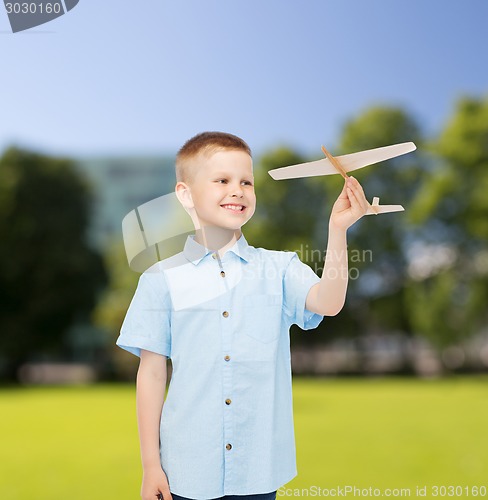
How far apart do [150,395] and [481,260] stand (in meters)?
12.1

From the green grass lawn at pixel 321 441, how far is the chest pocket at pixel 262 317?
2.05 m

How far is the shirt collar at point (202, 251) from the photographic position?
1.63 meters

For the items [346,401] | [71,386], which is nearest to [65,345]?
[71,386]

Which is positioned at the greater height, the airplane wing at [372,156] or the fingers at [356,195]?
the airplane wing at [372,156]

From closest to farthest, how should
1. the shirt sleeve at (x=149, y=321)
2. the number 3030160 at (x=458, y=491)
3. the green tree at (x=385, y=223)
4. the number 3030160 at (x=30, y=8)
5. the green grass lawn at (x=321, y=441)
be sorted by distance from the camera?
1. the shirt sleeve at (x=149, y=321)
2. the number 3030160 at (x=30, y=8)
3. the number 3030160 at (x=458, y=491)
4. the green grass lawn at (x=321, y=441)
5. the green tree at (x=385, y=223)

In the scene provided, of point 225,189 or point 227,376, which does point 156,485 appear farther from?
point 225,189

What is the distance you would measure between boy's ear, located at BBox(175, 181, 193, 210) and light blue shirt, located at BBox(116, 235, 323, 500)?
5.6 inches

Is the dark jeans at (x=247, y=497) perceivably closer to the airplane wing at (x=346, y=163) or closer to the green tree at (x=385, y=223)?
the airplane wing at (x=346, y=163)

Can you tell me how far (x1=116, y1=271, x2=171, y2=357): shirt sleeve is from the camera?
5.10 feet

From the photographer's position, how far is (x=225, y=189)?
1591 millimetres

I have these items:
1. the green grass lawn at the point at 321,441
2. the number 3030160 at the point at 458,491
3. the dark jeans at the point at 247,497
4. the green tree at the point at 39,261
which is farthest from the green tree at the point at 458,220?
the dark jeans at the point at 247,497

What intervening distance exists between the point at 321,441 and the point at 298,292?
17.7 feet

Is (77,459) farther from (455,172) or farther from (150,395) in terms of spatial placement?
(455,172)

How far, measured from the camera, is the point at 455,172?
12.6 m
